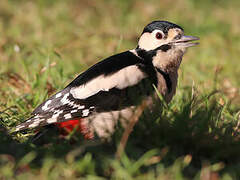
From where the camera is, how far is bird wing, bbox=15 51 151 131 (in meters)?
3.20

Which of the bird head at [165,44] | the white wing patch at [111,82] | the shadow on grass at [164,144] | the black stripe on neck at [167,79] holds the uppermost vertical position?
the bird head at [165,44]

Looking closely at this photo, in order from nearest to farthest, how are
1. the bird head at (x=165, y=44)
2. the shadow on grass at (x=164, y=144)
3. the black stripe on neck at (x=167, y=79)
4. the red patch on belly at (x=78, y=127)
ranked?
the shadow on grass at (x=164, y=144), the red patch on belly at (x=78, y=127), the black stripe on neck at (x=167, y=79), the bird head at (x=165, y=44)

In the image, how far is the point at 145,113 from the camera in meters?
3.02

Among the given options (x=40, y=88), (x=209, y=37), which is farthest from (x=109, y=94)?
(x=209, y=37)

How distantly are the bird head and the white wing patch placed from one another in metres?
0.31

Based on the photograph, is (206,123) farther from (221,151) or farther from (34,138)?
(34,138)

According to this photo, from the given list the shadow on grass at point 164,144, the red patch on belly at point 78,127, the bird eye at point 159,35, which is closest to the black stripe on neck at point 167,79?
the bird eye at point 159,35

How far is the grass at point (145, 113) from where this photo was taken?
2.58 meters

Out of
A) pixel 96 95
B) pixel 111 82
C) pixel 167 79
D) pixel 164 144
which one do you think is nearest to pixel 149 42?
pixel 167 79

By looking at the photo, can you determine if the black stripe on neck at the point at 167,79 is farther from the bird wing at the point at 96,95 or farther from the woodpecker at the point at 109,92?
the bird wing at the point at 96,95

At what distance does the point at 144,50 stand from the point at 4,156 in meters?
1.57

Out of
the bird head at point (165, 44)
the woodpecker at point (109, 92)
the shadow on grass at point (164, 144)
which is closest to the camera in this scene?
the shadow on grass at point (164, 144)

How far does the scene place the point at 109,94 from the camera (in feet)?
10.7

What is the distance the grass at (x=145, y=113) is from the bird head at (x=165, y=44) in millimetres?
257
